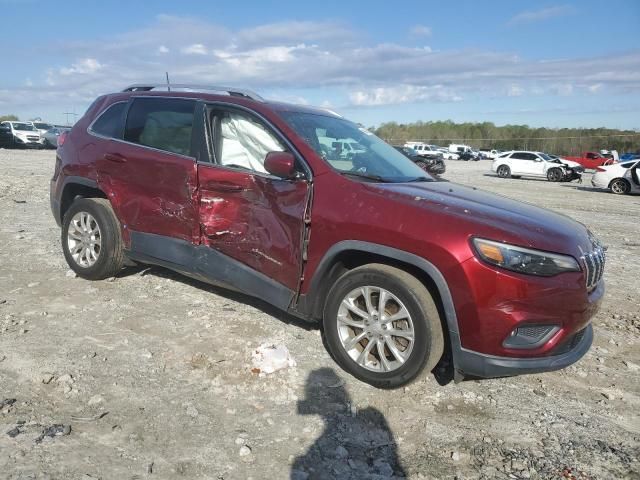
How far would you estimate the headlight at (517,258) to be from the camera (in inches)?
119

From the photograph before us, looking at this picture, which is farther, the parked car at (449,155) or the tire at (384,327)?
the parked car at (449,155)

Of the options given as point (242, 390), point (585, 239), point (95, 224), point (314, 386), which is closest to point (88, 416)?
point (242, 390)

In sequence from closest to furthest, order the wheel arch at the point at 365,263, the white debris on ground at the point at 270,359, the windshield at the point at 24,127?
the wheel arch at the point at 365,263 → the white debris on ground at the point at 270,359 → the windshield at the point at 24,127

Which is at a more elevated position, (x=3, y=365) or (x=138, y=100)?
(x=138, y=100)

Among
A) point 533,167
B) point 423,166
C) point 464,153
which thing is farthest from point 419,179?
point 464,153

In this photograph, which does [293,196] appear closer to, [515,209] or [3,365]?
[515,209]

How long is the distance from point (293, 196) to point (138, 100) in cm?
218

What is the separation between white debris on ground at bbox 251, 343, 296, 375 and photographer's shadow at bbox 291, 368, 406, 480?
0.86ft

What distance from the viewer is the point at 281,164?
364 centimetres

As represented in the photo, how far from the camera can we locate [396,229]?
10.7 feet

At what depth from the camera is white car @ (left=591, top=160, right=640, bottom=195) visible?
65.0 feet

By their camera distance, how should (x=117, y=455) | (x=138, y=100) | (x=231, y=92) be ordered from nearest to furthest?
(x=117, y=455), (x=231, y=92), (x=138, y=100)

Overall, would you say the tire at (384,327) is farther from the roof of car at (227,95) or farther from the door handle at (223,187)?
the roof of car at (227,95)

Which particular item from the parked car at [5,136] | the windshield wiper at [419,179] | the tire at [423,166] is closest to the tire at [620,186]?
the tire at [423,166]
